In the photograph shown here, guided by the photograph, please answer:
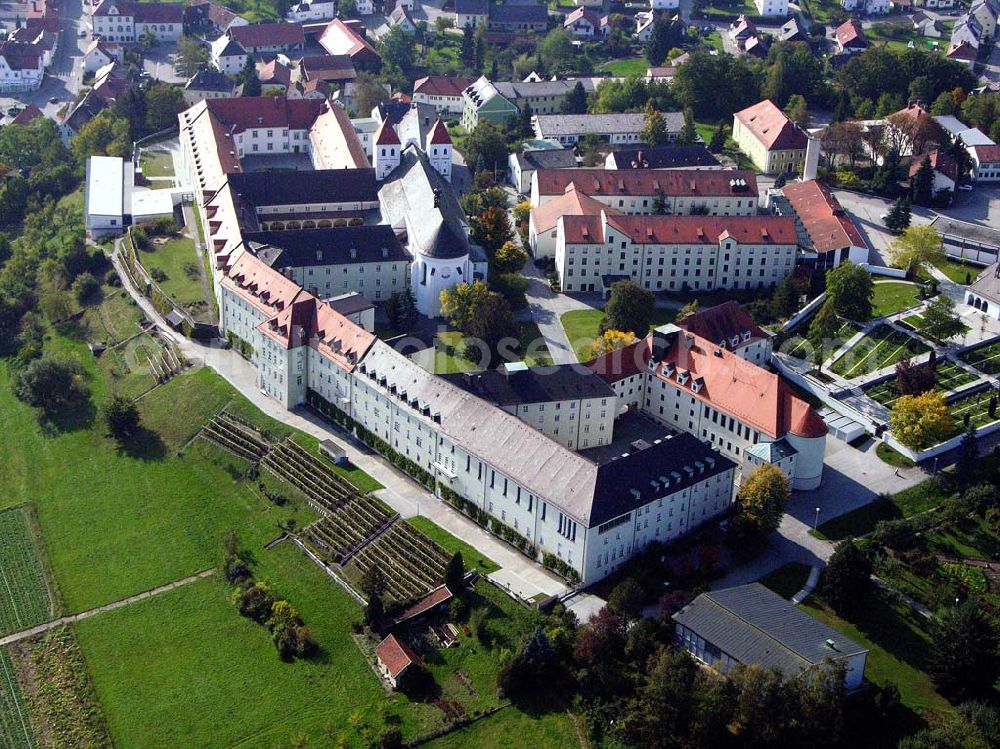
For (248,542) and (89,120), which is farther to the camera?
(89,120)

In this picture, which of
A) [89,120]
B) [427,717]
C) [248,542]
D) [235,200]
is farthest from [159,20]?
[427,717]

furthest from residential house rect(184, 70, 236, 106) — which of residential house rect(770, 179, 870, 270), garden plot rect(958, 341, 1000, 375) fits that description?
garden plot rect(958, 341, 1000, 375)

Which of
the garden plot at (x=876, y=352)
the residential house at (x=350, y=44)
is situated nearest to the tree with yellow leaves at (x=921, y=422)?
the garden plot at (x=876, y=352)

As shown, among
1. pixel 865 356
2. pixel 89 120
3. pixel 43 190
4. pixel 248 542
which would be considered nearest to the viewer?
pixel 248 542

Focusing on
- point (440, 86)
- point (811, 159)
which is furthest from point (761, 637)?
point (440, 86)

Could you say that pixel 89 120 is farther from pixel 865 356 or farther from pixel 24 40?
pixel 865 356

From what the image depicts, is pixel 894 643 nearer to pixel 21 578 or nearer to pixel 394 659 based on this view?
pixel 394 659

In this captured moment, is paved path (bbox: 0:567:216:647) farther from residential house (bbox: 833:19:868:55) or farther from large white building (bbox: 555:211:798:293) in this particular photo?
residential house (bbox: 833:19:868:55)
